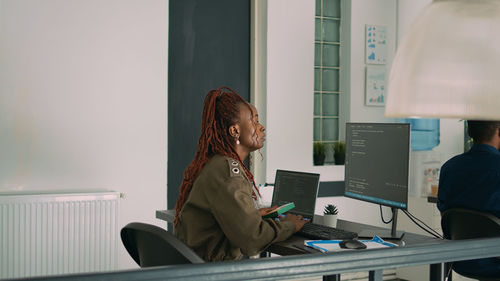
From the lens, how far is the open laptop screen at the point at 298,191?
2.70 m

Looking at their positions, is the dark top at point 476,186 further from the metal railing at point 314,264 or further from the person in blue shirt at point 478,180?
the metal railing at point 314,264

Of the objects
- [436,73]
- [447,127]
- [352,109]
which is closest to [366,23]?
[352,109]

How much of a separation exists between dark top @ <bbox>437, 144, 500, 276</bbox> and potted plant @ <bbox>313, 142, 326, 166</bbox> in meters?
2.04

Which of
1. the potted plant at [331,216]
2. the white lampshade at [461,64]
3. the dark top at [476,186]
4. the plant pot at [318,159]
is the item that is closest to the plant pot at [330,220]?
the potted plant at [331,216]

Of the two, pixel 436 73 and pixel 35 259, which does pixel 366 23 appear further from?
Result: pixel 436 73

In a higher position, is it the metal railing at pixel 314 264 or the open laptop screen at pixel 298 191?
the metal railing at pixel 314 264

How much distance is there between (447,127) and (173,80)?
259 cm

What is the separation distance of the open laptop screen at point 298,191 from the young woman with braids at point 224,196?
29cm

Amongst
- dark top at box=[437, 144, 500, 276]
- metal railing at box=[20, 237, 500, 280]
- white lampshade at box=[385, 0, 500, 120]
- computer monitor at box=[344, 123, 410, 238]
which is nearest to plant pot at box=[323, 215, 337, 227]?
computer monitor at box=[344, 123, 410, 238]

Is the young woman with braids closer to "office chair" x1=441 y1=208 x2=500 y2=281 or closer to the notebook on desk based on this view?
the notebook on desk

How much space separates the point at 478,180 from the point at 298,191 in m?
0.83

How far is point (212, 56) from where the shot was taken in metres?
4.38

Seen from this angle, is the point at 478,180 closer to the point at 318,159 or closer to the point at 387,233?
the point at 387,233

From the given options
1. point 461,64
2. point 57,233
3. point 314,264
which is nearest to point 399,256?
point 314,264
